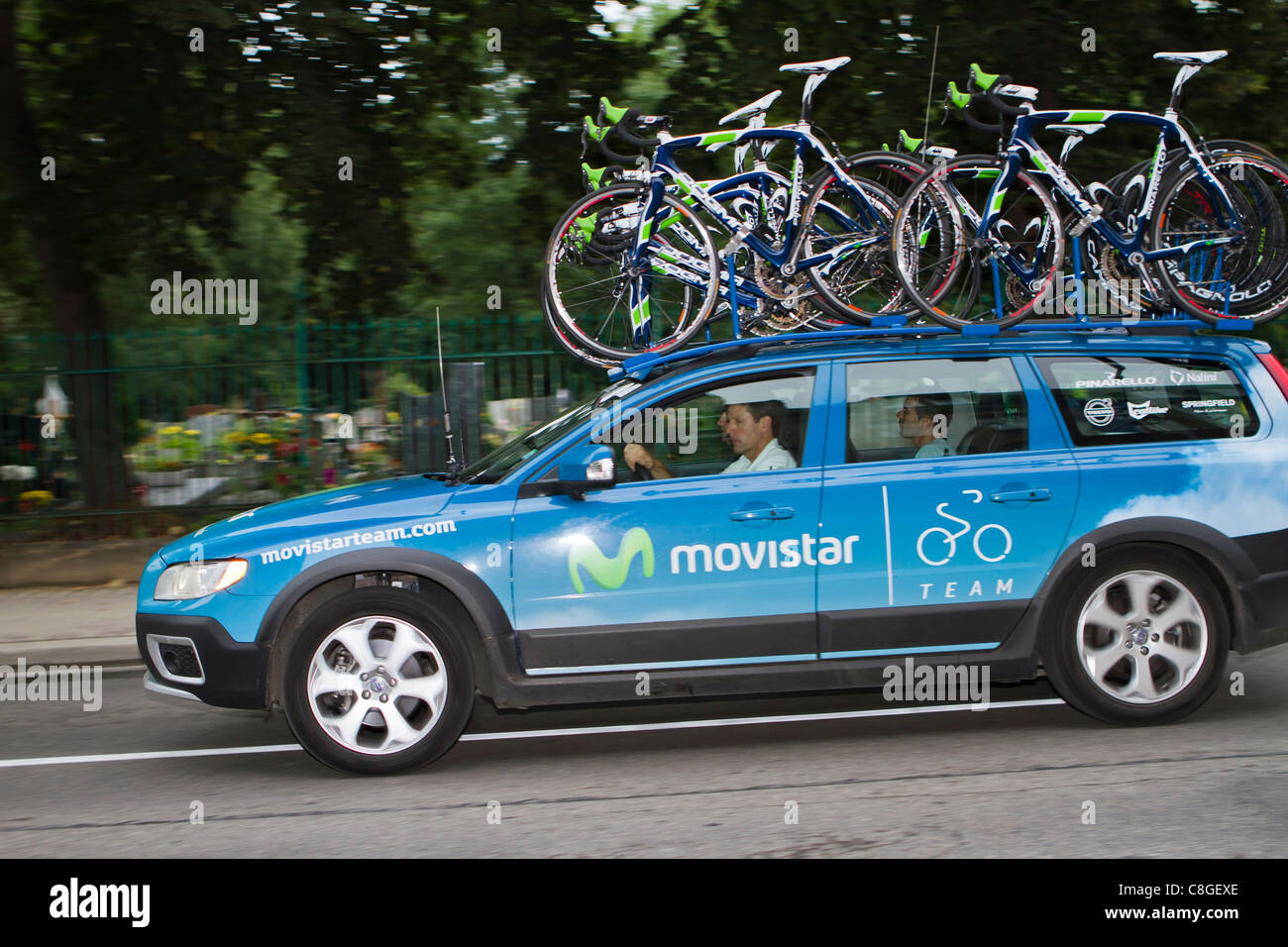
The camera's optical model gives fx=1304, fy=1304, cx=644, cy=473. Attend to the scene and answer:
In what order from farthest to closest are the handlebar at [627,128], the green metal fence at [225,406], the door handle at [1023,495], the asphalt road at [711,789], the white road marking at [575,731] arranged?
the green metal fence at [225,406] < the handlebar at [627,128] < the white road marking at [575,731] < the door handle at [1023,495] < the asphalt road at [711,789]

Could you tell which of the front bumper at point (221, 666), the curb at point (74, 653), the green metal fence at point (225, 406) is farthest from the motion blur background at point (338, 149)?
the front bumper at point (221, 666)

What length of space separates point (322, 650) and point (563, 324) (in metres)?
2.45

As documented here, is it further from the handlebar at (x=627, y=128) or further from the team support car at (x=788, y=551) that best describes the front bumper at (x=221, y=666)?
the handlebar at (x=627, y=128)

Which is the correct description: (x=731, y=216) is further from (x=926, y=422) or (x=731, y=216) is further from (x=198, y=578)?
(x=198, y=578)

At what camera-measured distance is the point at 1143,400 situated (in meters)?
5.93

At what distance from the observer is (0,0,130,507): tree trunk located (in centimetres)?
1132

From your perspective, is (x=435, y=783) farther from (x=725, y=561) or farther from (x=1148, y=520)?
(x=1148, y=520)

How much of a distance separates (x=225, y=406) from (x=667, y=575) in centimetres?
702

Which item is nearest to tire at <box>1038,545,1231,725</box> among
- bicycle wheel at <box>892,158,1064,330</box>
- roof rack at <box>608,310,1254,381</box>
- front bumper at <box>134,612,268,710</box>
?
roof rack at <box>608,310,1254,381</box>

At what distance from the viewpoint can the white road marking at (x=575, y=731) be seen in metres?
6.20

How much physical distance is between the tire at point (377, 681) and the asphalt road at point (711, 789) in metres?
0.16

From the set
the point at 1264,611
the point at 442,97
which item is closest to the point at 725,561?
the point at 1264,611

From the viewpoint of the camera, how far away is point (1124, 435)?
5895 millimetres

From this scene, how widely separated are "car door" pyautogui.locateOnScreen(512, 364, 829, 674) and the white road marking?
843mm
